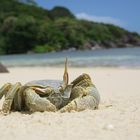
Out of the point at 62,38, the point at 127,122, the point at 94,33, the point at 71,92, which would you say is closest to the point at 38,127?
the point at 127,122

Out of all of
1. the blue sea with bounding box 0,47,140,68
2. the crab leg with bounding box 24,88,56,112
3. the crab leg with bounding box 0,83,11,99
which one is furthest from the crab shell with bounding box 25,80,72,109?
the blue sea with bounding box 0,47,140,68

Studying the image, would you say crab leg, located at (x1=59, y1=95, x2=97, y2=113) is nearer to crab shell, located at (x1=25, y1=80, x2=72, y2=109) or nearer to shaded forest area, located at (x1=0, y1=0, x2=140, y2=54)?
crab shell, located at (x1=25, y1=80, x2=72, y2=109)

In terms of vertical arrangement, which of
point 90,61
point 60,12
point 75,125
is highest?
point 60,12

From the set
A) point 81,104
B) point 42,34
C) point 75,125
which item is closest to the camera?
point 75,125

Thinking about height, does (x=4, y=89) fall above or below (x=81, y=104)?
above

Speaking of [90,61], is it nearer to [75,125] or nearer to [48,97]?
[48,97]

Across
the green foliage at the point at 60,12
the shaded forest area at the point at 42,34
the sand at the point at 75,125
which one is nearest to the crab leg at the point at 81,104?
the sand at the point at 75,125

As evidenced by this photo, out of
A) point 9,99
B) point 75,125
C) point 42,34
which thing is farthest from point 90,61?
point 42,34

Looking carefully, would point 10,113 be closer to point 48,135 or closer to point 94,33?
point 48,135
